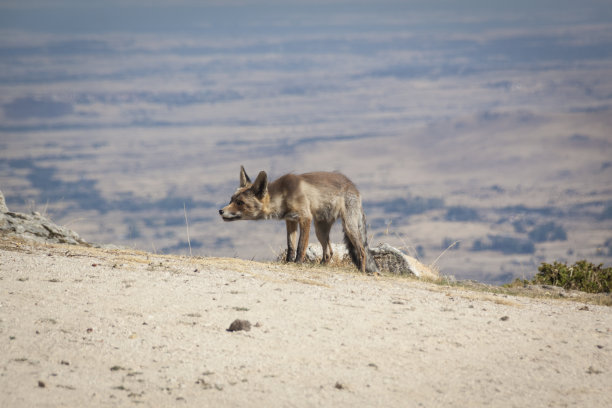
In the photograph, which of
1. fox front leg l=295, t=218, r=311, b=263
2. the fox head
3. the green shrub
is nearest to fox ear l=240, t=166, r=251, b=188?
the fox head

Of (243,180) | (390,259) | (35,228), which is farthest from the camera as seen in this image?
(390,259)

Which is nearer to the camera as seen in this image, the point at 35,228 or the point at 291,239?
the point at 291,239

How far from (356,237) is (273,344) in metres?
5.64

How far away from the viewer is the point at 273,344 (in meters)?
7.75

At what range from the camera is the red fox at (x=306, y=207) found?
13.1 metres

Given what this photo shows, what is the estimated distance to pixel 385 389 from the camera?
6.86 meters

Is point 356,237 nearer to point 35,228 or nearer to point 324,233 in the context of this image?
point 324,233

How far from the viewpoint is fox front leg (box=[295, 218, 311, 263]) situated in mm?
12961

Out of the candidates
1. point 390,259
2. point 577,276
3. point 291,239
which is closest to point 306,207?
point 291,239

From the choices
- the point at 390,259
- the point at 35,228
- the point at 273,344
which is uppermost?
the point at 35,228

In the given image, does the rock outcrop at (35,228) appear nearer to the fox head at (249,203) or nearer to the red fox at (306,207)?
the fox head at (249,203)

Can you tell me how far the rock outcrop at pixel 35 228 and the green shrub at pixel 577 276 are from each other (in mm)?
8809

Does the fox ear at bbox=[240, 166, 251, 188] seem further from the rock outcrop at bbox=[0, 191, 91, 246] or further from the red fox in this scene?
the rock outcrop at bbox=[0, 191, 91, 246]

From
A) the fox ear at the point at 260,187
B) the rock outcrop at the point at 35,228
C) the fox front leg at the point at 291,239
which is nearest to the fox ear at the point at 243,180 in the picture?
the fox ear at the point at 260,187
